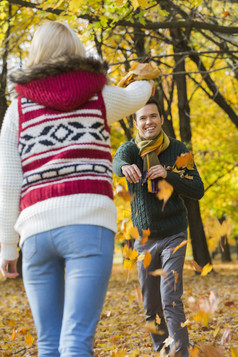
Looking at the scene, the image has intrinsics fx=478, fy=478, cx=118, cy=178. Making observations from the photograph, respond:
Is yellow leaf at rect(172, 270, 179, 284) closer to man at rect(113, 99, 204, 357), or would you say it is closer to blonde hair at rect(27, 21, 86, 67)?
man at rect(113, 99, 204, 357)

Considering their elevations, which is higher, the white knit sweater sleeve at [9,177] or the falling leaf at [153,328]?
the white knit sweater sleeve at [9,177]

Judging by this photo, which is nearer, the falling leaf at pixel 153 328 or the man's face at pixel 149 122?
the falling leaf at pixel 153 328

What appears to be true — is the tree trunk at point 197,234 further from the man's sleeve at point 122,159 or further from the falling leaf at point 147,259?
the falling leaf at point 147,259

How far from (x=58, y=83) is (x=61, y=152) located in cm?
31

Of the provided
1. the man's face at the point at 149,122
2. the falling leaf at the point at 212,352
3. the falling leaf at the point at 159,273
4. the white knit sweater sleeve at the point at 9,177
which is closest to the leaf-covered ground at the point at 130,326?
the falling leaf at the point at 212,352

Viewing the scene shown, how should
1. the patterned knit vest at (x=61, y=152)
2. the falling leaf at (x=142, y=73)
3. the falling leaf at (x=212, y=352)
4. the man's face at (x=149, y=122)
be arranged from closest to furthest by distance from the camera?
the patterned knit vest at (x=61, y=152) < the falling leaf at (x=142, y=73) < the falling leaf at (x=212, y=352) < the man's face at (x=149, y=122)

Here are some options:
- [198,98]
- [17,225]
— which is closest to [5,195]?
[17,225]

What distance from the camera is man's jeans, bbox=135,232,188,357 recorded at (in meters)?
3.36

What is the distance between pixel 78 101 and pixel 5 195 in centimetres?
53

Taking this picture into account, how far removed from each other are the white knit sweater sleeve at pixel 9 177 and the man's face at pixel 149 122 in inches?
65.5

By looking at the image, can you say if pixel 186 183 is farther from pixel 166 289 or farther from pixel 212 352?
pixel 212 352

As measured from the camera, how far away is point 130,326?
5934 millimetres

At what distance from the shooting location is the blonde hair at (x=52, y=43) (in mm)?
2148

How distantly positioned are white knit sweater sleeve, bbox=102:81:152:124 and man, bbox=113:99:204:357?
1.03 metres
